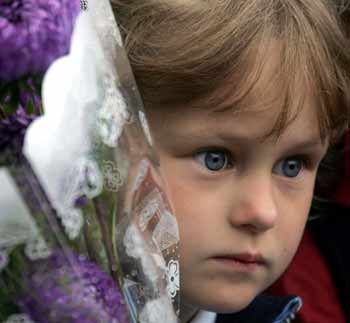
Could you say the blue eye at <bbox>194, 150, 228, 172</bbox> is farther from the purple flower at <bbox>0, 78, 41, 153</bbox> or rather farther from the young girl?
the purple flower at <bbox>0, 78, 41, 153</bbox>

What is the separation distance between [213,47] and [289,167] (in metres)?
0.22

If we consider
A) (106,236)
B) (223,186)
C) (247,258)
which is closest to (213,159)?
(223,186)

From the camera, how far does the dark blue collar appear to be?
130 centimetres

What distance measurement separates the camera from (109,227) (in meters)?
0.67

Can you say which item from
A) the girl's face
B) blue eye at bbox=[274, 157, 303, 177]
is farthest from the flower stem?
blue eye at bbox=[274, 157, 303, 177]

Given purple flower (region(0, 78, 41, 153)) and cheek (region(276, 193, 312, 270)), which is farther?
cheek (region(276, 193, 312, 270))

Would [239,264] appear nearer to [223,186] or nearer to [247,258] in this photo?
[247,258]

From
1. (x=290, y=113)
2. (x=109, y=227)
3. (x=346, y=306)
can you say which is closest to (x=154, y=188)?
(x=109, y=227)

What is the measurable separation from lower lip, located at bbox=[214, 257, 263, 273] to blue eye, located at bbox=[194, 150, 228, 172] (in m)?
0.13

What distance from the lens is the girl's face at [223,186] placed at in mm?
979

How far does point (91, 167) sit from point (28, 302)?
13 centimetres

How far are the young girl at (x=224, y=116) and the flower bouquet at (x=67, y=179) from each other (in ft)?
0.86

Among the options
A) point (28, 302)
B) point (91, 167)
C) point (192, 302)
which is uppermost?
point (91, 167)

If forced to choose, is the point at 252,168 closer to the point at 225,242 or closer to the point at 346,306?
the point at 225,242
